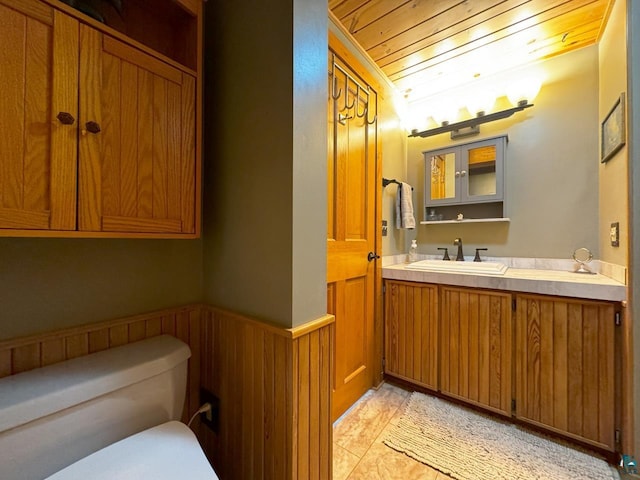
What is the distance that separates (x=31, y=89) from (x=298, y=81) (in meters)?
0.65

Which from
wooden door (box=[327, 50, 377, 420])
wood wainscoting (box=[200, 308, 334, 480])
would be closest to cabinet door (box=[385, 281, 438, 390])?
wooden door (box=[327, 50, 377, 420])

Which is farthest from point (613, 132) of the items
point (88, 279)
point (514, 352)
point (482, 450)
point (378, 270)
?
point (88, 279)

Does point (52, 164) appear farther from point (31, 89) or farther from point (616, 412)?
point (616, 412)

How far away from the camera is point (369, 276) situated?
5.85ft

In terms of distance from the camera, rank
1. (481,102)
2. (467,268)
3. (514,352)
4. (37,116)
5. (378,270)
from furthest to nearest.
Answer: (481,102)
(378,270)
(467,268)
(514,352)
(37,116)

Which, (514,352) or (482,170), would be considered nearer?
(514,352)

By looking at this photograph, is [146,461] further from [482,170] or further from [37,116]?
[482,170]

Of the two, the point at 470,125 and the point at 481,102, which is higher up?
the point at 481,102

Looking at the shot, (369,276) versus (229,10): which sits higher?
(229,10)

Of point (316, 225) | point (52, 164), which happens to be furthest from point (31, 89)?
point (316, 225)

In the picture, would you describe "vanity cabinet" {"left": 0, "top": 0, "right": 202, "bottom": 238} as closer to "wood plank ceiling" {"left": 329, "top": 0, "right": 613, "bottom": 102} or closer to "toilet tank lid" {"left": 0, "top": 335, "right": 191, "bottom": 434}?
"toilet tank lid" {"left": 0, "top": 335, "right": 191, "bottom": 434}

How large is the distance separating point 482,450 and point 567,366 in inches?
23.8

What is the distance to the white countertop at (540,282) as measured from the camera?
1.20 metres

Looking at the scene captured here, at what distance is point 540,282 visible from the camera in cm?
135
